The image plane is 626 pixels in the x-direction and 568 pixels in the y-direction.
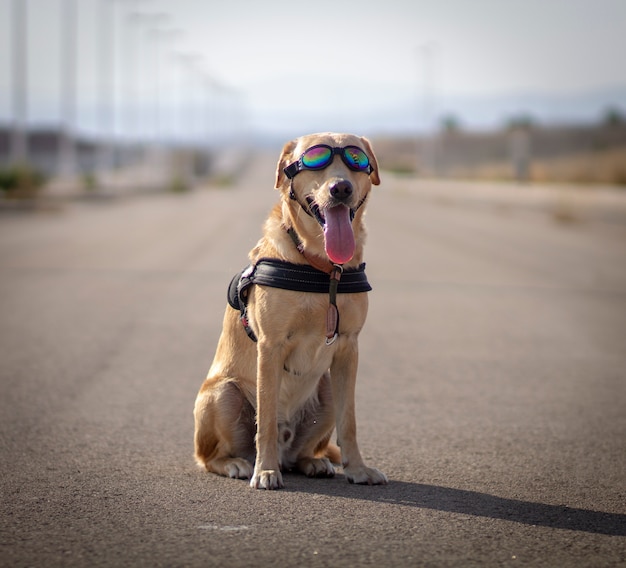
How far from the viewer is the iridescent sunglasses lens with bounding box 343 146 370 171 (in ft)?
15.9

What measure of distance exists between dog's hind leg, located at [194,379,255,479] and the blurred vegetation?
105 ft

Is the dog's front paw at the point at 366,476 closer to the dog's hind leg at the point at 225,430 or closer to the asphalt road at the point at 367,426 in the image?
the asphalt road at the point at 367,426

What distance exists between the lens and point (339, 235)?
4.83 metres

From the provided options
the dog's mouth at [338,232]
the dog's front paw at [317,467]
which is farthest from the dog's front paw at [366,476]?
the dog's mouth at [338,232]

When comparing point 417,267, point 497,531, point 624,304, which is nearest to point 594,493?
point 497,531

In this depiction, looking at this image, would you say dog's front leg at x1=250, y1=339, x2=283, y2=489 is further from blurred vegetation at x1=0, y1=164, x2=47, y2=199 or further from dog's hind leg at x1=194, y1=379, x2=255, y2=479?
blurred vegetation at x1=0, y1=164, x2=47, y2=199

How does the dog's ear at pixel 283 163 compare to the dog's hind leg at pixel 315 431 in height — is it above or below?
above

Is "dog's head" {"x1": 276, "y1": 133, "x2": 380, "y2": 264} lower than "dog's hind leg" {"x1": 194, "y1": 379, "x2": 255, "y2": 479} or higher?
higher

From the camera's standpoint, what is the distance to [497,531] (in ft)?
13.7

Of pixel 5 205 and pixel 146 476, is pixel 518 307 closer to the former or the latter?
pixel 146 476

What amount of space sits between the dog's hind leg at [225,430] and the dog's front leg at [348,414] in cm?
45

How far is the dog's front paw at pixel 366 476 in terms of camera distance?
4969mm

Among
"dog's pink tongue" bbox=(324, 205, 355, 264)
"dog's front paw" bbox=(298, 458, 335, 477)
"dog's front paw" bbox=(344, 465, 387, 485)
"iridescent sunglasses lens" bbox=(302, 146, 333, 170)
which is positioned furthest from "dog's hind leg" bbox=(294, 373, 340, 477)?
"iridescent sunglasses lens" bbox=(302, 146, 333, 170)

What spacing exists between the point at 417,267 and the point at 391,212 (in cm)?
1824
